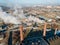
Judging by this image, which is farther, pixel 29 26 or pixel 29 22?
pixel 29 22

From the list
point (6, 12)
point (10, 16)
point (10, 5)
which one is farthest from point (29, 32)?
point (10, 5)

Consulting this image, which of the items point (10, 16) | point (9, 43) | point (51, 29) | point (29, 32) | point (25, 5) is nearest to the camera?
point (9, 43)

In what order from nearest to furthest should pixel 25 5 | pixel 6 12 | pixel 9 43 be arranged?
pixel 9 43 < pixel 6 12 < pixel 25 5

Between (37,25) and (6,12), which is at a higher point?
(6,12)

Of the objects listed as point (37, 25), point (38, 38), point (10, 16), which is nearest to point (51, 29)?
point (37, 25)

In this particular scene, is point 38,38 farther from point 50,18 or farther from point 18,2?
point 18,2

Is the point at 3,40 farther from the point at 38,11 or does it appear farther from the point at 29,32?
the point at 38,11

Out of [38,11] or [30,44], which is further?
[38,11]
